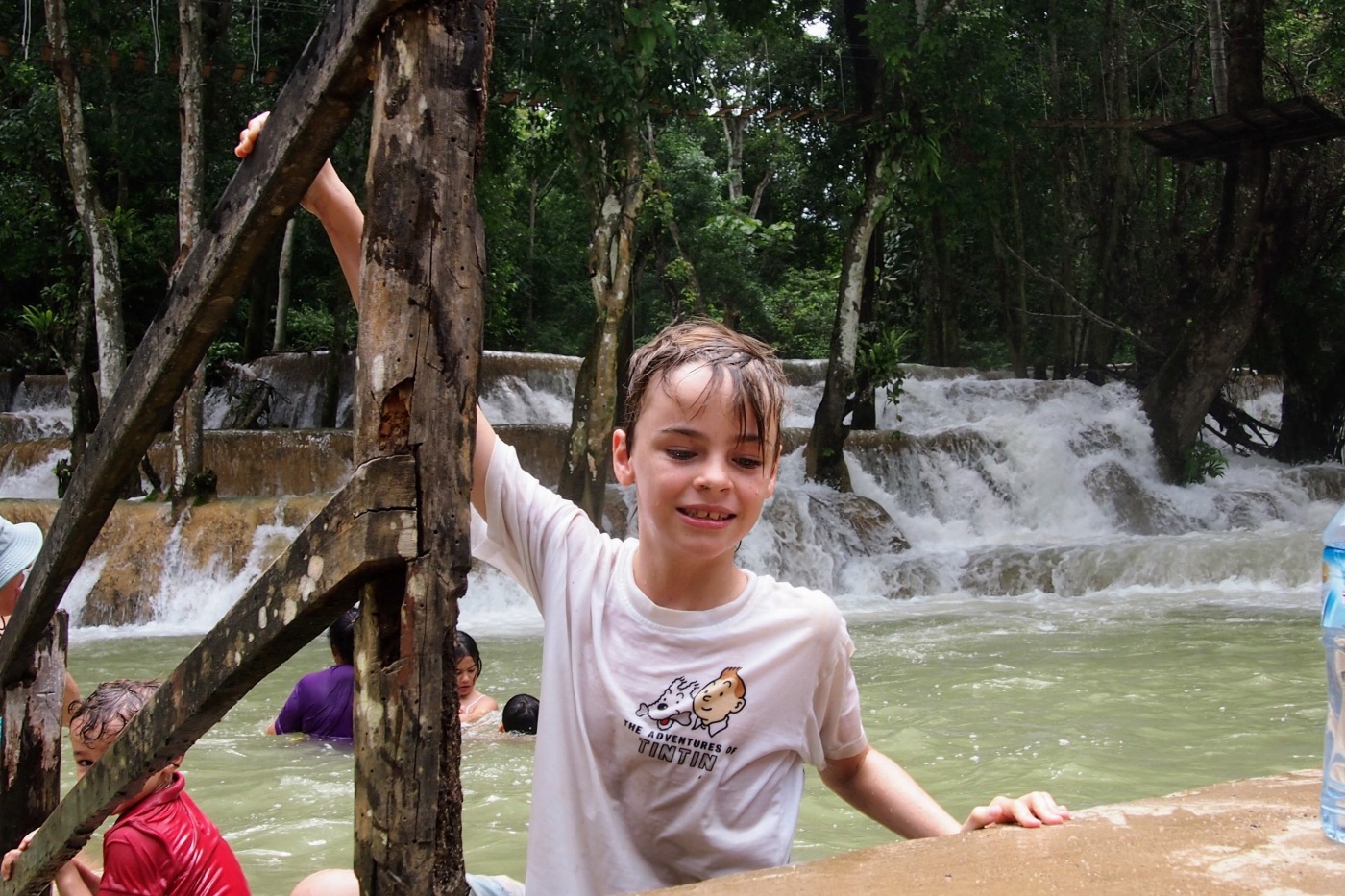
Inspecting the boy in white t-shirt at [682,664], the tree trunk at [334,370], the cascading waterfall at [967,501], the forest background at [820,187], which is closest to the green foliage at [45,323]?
the forest background at [820,187]

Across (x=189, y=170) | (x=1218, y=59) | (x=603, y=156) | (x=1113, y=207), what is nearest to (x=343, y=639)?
(x=189, y=170)

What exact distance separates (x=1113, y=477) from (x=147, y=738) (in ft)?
48.0

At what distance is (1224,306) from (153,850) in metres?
15.3

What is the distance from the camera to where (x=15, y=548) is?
329cm

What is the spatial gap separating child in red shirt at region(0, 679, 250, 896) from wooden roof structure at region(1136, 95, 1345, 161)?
14102 millimetres

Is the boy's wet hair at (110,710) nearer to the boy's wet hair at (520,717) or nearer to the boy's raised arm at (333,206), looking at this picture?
the boy's raised arm at (333,206)

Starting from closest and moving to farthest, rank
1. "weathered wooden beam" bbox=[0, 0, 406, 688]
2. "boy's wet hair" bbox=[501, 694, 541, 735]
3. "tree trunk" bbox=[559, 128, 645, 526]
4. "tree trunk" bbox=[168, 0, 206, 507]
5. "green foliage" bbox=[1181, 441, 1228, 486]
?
"weathered wooden beam" bbox=[0, 0, 406, 688] → "boy's wet hair" bbox=[501, 694, 541, 735] → "tree trunk" bbox=[168, 0, 206, 507] → "tree trunk" bbox=[559, 128, 645, 526] → "green foliage" bbox=[1181, 441, 1228, 486]

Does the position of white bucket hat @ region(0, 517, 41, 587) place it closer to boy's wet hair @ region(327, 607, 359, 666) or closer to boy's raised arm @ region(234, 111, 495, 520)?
boy's wet hair @ region(327, 607, 359, 666)

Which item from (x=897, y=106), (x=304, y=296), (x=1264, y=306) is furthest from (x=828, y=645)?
(x=304, y=296)

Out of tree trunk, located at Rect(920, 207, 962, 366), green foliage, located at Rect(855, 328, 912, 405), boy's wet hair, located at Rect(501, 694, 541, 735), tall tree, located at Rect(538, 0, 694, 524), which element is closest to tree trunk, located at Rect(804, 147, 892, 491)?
green foliage, located at Rect(855, 328, 912, 405)

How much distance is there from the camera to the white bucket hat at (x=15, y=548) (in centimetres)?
324

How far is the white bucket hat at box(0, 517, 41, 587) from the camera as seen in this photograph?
3244 mm

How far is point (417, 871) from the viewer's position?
168 cm

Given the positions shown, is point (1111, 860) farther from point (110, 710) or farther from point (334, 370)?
point (334, 370)
